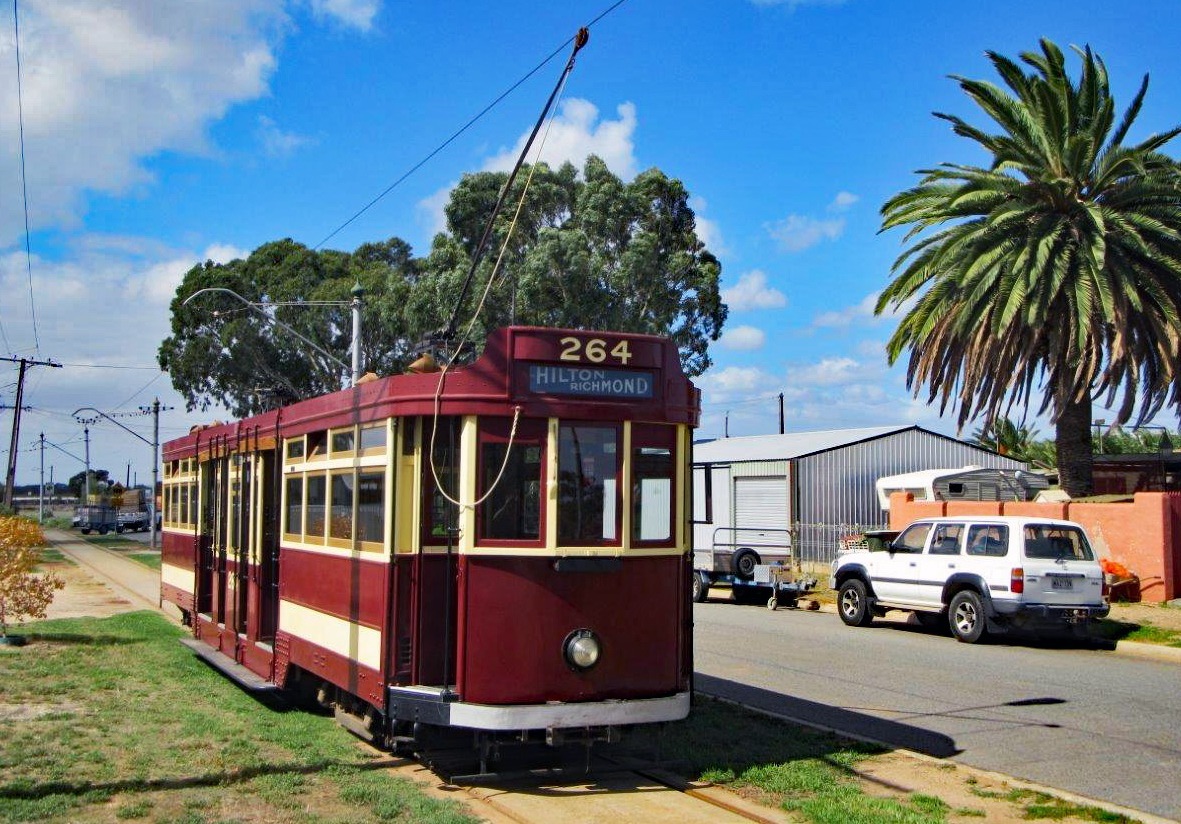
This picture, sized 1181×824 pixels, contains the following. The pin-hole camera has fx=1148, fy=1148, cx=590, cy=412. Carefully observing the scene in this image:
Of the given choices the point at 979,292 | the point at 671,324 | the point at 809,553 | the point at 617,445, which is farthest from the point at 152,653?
the point at 671,324

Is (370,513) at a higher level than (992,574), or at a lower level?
higher

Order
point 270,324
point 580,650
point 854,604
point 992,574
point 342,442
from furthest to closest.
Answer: point 270,324 → point 854,604 → point 992,574 → point 342,442 → point 580,650

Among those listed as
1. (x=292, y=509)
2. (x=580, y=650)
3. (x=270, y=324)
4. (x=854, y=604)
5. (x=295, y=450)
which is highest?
(x=270, y=324)

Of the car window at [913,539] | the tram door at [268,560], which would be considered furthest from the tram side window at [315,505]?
the car window at [913,539]

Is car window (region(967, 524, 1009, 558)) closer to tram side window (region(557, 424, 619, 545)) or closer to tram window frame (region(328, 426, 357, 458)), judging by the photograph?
tram side window (region(557, 424, 619, 545))

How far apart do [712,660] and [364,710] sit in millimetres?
6731

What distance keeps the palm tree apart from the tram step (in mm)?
15583

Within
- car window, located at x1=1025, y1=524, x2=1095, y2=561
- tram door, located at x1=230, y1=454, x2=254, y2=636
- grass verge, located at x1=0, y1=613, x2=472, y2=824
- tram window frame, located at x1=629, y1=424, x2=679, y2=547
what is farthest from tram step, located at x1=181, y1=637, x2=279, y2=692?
→ car window, located at x1=1025, y1=524, x2=1095, y2=561

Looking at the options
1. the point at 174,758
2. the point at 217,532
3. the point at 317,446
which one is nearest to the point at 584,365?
the point at 317,446

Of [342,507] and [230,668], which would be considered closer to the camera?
[342,507]

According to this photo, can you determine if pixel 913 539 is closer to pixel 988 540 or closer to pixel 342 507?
pixel 988 540

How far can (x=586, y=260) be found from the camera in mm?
34844

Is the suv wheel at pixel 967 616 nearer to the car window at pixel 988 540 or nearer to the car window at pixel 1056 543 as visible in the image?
the car window at pixel 988 540

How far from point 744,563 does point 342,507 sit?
15.3 meters
